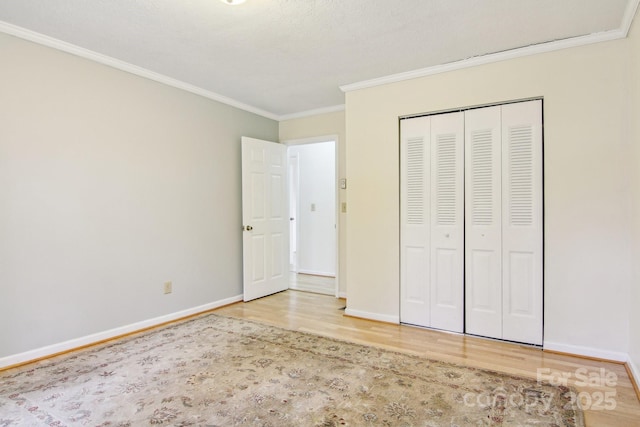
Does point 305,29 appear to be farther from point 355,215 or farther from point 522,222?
point 522,222

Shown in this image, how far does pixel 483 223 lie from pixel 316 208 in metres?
3.61

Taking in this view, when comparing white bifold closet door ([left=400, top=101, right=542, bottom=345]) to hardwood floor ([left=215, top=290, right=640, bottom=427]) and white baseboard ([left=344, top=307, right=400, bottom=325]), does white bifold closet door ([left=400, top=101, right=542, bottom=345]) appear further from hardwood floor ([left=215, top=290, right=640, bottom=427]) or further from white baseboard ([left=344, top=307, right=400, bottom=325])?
hardwood floor ([left=215, top=290, right=640, bottom=427])

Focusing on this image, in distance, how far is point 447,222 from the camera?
332 cm

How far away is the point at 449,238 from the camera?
3314 millimetres

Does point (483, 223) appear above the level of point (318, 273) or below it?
above

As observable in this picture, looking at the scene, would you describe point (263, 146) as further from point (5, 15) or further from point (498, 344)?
point (498, 344)

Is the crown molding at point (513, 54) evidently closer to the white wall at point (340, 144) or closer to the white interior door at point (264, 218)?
the white wall at point (340, 144)

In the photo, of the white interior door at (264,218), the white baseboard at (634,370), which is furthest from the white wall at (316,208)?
the white baseboard at (634,370)

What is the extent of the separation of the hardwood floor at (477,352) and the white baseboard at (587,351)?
5 cm

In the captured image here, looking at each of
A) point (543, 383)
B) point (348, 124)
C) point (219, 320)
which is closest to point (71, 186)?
point (219, 320)

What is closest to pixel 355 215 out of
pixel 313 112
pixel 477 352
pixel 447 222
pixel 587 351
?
pixel 447 222

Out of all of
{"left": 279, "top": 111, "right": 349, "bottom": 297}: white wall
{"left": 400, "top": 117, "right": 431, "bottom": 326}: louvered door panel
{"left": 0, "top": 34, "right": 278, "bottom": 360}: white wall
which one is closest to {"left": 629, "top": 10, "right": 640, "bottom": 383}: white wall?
{"left": 400, "top": 117, "right": 431, "bottom": 326}: louvered door panel

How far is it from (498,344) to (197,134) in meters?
3.64

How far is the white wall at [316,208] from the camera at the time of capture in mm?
6285
